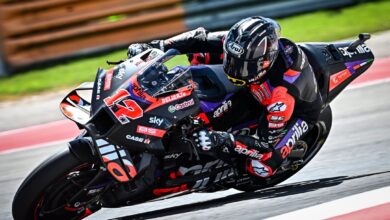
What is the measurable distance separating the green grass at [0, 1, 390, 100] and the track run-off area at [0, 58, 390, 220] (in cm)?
168

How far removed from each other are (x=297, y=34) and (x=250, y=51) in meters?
5.90

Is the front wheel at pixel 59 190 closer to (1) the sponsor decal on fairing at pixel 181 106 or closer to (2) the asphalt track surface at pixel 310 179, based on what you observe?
(2) the asphalt track surface at pixel 310 179

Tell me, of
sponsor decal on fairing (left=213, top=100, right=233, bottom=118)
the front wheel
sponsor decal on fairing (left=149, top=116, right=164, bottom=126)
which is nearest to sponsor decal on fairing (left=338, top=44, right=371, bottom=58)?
sponsor decal on fairing (left=213, top=100, right=233, bottom=118)

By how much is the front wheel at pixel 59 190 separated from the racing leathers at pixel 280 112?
2.93ft

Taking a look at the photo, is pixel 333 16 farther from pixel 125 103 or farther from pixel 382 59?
pixel 125 103

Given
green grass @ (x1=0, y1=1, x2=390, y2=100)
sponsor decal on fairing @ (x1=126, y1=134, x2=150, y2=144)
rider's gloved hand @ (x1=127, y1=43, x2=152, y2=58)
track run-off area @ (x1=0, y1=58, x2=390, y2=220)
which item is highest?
rider's gloved hand @ (x1=127, y1=43, x2=152, y2=58)

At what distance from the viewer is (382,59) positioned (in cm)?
927

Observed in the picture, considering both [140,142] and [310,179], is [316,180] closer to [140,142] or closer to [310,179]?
[310,179]

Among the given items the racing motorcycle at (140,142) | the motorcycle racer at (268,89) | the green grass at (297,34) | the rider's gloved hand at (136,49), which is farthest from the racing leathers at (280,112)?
the green grass at (297,34)

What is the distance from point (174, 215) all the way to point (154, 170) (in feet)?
1.35

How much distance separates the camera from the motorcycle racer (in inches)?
192

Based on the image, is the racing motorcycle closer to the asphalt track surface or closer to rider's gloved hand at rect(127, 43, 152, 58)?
the asphalt track surface

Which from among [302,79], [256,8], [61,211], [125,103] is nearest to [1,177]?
[61,211]

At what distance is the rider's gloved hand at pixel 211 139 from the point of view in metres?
4.71
